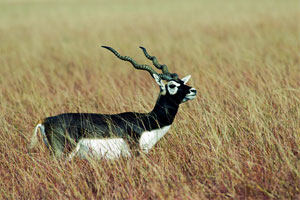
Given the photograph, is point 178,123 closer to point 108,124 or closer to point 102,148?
point 108,124

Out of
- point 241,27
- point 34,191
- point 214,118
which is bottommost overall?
point 34,191

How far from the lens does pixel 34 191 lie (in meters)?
3.89

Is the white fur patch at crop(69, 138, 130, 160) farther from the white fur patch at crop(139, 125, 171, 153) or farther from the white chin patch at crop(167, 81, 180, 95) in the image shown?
the white chin patch at crop(167, 81, 180, 95)

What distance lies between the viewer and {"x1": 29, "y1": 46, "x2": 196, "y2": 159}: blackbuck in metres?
4.16

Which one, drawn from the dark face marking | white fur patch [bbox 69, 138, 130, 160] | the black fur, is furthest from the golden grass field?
the dark face marking

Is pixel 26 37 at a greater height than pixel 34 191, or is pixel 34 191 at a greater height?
pixel 26 37

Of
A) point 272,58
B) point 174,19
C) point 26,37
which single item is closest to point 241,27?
point 174,19

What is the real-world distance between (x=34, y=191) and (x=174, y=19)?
16.6 m

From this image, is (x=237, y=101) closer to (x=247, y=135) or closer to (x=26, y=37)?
(x=247, y=135)

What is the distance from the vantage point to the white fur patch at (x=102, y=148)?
13.6 ft

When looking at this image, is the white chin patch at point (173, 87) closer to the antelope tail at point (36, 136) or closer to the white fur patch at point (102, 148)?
the white fur patch at point (102, 148)

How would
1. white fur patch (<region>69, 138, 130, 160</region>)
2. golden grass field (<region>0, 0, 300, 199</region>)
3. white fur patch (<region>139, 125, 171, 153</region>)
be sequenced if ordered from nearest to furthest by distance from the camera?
golden grass field (<region>0, 0, 300, 199</region>) < white fur patch (<region>69, 138, 130, 160</region>) < white fur patch (<region>139, 125, 171, 153</region>)

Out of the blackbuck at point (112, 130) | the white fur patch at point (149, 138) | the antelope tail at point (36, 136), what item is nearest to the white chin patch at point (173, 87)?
the blackbuck at point (112, 130)

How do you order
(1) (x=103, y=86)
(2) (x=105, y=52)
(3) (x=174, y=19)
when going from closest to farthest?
(1) (x=103, y=86), (2) (x=105, y=52), (3) (x=174, y=19)
